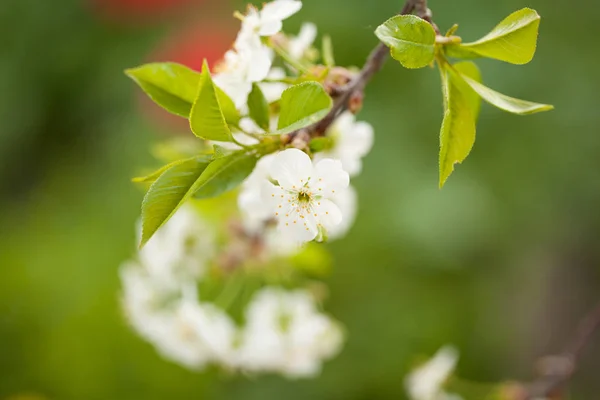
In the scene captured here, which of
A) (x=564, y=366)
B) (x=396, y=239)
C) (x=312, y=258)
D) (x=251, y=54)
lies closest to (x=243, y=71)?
(x=251, y=54)

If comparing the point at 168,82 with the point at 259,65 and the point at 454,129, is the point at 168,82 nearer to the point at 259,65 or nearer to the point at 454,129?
the point at 259,65

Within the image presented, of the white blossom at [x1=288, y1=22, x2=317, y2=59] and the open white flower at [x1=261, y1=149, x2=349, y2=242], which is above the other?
the white blossom at [x1=288, y1=22, x2=317, y2=59]

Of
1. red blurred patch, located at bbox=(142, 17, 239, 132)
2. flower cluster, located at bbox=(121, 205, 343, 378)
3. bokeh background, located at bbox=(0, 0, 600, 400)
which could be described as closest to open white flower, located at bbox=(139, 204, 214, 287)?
flower cluster, located at bbox=(121, 205, 343, 378)

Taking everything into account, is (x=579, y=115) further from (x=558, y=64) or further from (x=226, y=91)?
(x=226, y=91)

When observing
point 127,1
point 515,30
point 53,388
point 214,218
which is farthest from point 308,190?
point 127,1

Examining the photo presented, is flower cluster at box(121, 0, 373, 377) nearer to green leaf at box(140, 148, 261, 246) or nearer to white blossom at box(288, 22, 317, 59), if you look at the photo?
white blossom at box(288, 22, 317, 59)

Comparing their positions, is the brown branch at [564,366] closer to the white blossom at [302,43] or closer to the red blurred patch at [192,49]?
the white blossom at [302,43]
